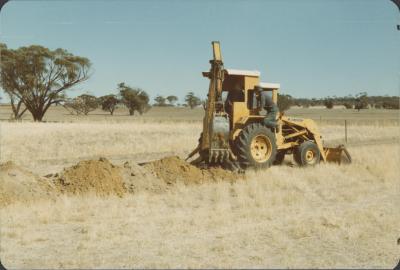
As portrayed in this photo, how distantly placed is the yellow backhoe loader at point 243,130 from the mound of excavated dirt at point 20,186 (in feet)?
14.2

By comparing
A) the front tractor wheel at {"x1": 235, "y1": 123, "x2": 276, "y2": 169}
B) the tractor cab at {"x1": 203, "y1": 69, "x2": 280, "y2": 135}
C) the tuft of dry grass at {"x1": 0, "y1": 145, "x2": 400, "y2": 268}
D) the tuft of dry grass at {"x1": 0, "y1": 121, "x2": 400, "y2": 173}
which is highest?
the tractor cab at {"x1": 203, "y1": 69, "x2": 280, "y2": 135}

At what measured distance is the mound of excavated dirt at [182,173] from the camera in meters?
11.3

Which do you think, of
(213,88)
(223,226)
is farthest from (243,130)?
(223,226)

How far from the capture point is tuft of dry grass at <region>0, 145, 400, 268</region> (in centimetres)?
600

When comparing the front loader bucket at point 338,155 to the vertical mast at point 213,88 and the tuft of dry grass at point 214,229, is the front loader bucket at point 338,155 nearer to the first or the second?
the tuft of dry grass at point 214,229

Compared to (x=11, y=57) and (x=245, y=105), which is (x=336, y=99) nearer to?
(x=11, y=57)

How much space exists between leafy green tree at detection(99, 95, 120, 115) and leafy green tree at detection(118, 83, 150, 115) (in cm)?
158

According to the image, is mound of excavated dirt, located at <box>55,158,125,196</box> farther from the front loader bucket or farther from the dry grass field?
the front loader bucket

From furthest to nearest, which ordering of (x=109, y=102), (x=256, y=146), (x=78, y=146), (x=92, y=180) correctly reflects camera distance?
(x=109, y=102) < (x=78, y=146) < (x=256, y=146) < (x=92, y=180)

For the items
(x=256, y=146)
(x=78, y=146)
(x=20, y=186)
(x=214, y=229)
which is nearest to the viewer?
(x=214, y=229)

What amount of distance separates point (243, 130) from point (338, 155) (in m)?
4.18

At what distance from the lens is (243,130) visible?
1260 cm

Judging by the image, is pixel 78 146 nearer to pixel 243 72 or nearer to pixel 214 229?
pixel 243 72

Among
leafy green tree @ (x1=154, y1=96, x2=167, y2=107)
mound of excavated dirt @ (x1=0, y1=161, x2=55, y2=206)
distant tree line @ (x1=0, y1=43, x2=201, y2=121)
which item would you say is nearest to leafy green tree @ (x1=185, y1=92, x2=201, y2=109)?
leafy green tree @ (x1=154, y1=96, x2=167, y2=107)
